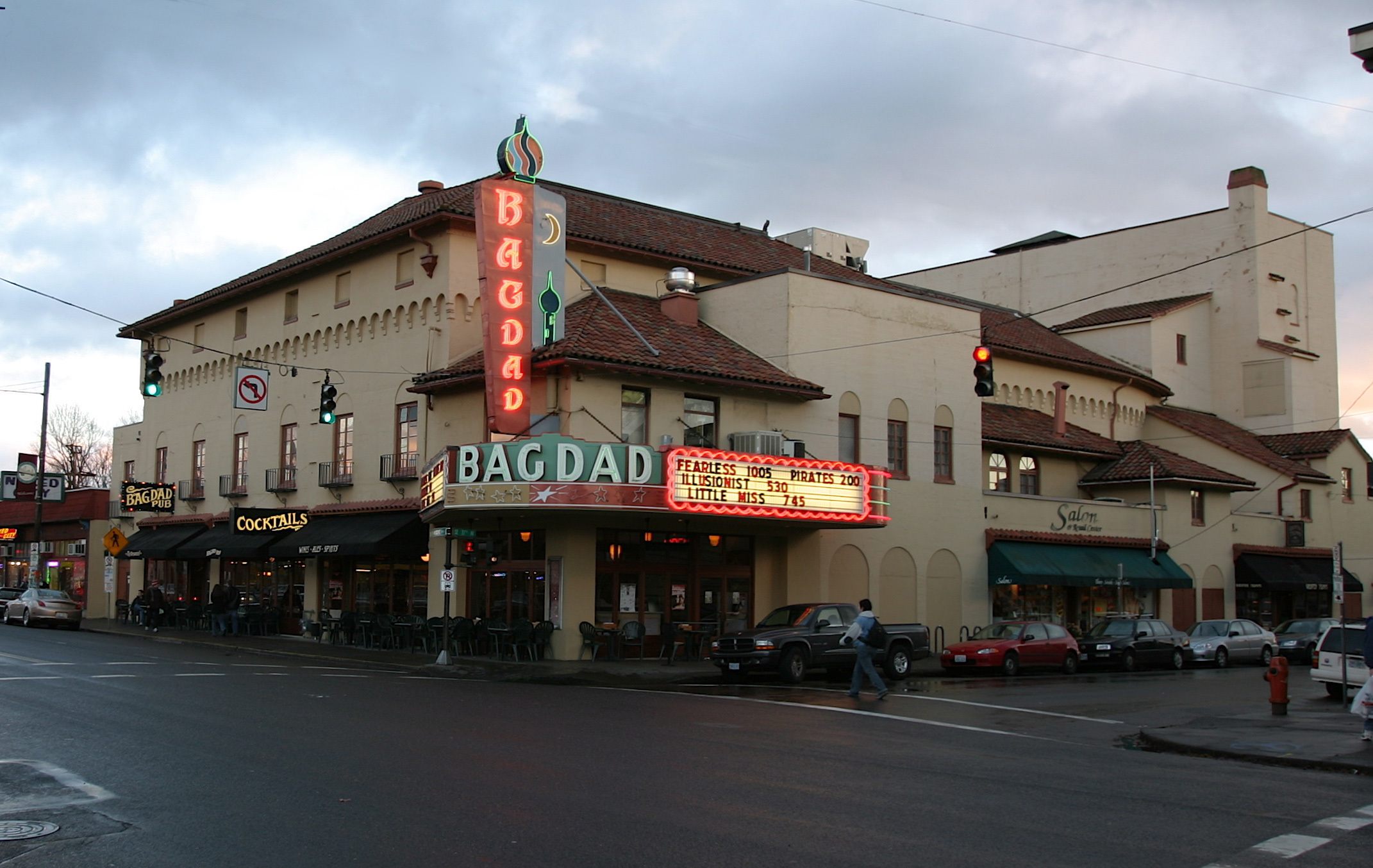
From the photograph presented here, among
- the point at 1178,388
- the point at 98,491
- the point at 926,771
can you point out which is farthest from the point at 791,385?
the point at 98,491

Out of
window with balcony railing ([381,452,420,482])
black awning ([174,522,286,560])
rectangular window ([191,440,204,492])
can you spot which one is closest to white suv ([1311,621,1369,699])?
window with balcony railing ([381,452,420,482])

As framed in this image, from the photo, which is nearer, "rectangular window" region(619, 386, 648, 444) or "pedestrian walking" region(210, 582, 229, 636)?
"rectangular window" region(619, 386, 648, 444)

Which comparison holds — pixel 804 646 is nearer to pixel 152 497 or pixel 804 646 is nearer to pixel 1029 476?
pixel 1029 476

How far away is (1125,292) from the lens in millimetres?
53219

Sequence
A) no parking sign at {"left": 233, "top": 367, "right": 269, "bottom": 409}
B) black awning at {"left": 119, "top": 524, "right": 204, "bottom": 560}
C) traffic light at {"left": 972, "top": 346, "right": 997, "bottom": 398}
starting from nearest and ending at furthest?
1. traffic light at {"left": 972, "top": 346, "right": 997, "bottom": 398}
2. no parking sign at {"left": 233, "top": 367, "right": 269, "bottom": 409}
3. black awning at {"left": 119, "top": 524, "right": 204, "bottom": 560}

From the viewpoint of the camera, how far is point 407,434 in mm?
32969

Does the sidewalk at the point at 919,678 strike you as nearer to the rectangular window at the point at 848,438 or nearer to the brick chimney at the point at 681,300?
the rectangular window at the point at 848,438

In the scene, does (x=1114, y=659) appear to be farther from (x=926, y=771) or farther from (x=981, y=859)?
(x=981, y=859)

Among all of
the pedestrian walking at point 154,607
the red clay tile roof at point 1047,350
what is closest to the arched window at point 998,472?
the red clay tile roof at point 1047,350

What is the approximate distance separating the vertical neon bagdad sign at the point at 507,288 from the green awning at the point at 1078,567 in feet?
50.2

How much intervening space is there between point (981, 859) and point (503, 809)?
3.70 metres

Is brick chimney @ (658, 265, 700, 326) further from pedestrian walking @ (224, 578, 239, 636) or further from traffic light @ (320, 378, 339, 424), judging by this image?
pedestrian walking @ (224, 578, 239, 636)

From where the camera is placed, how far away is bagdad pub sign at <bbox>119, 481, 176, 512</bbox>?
141ft

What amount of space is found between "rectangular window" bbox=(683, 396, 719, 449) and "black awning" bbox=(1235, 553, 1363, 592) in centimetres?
2326
